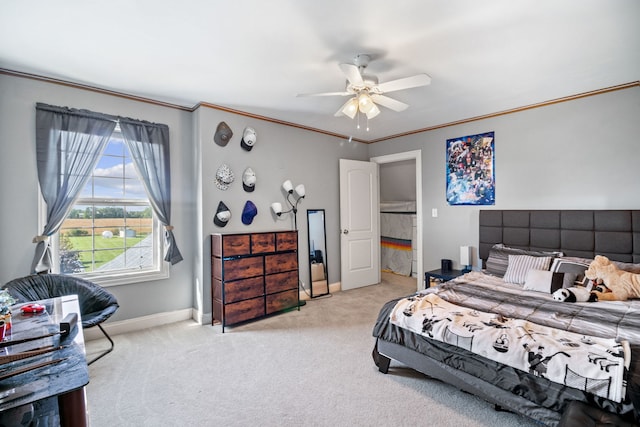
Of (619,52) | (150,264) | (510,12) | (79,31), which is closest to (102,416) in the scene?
(150,264)

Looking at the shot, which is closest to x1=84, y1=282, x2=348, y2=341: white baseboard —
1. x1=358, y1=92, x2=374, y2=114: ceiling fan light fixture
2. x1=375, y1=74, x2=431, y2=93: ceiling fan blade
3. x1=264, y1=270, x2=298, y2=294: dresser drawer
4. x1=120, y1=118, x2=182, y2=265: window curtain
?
x1=120, y1=118, x2=182, y2=265: window curtain

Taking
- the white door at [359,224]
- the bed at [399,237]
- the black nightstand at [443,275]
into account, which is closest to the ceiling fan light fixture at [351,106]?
the white door at [359,224]

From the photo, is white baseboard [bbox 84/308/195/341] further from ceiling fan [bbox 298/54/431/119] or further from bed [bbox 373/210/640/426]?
ceiling fan [bbox 298/54/431/119]

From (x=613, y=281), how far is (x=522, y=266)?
2.26ft

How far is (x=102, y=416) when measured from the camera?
6.47ft

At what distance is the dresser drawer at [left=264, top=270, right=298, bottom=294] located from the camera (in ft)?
12.3

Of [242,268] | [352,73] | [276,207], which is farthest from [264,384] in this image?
Result: [352,73]

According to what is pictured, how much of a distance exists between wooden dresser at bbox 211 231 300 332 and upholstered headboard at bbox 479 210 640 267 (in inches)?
98.6

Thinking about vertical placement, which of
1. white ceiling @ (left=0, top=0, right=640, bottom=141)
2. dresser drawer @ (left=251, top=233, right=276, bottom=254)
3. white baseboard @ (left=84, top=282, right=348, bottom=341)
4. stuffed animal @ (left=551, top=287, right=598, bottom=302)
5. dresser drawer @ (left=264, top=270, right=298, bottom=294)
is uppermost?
white ceiling @ (left=0, top=0, right=640, bottom=141)

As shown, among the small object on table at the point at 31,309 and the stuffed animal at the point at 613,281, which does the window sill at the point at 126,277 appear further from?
the stuffed animal at the point at 613,281

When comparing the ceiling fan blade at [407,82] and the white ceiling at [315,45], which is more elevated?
the white ceiling at [315,45]

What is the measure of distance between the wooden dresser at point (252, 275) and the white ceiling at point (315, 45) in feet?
5.34

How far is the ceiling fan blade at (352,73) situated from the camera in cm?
220

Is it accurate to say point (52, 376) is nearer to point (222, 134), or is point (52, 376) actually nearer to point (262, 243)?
point (262, 243)
